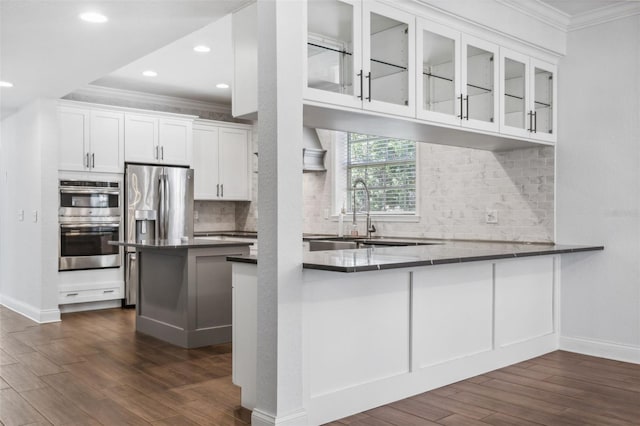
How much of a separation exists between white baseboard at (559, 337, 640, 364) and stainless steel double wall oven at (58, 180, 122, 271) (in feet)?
15.8

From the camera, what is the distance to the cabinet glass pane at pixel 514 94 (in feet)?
13.3

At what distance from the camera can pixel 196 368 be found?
3.91 meters

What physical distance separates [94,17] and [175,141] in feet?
11.6

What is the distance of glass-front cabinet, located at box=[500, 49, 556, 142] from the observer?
4041 mm

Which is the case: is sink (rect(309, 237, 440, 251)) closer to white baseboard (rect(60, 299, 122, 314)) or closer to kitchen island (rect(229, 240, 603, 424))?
kitchen island (rect(229, 240, 603, 424))

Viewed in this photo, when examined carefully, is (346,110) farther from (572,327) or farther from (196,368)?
(572,327)

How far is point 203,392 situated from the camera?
3355mm

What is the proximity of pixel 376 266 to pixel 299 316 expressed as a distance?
1.51 feet

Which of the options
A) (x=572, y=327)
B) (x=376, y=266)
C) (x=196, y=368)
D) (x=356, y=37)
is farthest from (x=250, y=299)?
(x=572, y=327)

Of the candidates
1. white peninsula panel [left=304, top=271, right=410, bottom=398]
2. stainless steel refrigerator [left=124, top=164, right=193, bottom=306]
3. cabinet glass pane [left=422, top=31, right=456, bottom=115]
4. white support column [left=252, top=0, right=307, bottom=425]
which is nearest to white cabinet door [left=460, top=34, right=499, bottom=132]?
cabinet glass pane [left=422, top=31, right=456, bottom=115]

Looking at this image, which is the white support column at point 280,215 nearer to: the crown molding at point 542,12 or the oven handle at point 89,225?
the crown molding at point 542,12

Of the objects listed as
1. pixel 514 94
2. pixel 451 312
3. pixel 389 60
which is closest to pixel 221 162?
pixel 514 94

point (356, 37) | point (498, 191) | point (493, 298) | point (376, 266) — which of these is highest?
point (356, 37)

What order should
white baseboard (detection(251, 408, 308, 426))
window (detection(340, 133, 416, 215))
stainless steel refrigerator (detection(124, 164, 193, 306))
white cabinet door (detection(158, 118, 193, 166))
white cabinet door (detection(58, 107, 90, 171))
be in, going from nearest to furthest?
1. white baseboard (detection(251, 408, 308, 426))
2. window (detection(340, 133, 416, 215))
3. white cabinet door (detection(58, 107, 90, 171))
4. stainless steel refrigerator (detection(124, 164, 193, 306))
5. white cabinet door (detection(158, 118, 193, 166))
